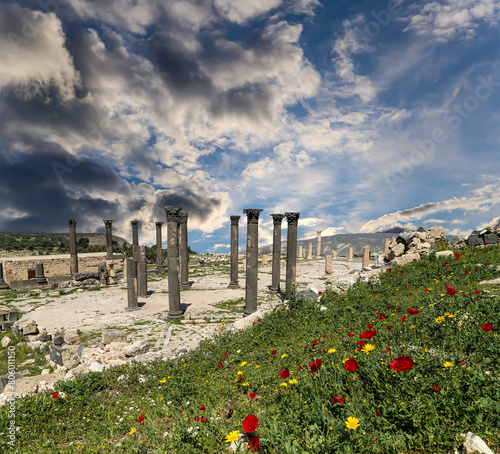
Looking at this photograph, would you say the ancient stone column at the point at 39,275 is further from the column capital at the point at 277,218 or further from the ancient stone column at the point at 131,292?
the column capital at the point at 277,218

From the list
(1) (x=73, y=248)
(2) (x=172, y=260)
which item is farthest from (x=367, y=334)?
(1) (x=73, y=248)

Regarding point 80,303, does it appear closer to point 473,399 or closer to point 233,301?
point 233,301

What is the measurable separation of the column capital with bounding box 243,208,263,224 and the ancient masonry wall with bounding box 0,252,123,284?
30208 millimetres

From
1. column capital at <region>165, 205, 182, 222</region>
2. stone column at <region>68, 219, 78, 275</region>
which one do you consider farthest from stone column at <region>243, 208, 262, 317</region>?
stone column at <region>68, 219, 78, 275</region>

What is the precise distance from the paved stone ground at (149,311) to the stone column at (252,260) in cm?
111

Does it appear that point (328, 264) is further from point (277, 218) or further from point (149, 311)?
point (149, 311)

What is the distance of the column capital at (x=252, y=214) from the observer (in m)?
15.4

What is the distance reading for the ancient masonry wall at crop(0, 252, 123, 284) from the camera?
96.2 feet

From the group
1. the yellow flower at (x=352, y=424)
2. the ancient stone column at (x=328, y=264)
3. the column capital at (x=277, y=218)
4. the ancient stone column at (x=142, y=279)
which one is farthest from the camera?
the ancient stone column at (x=328, y=264)

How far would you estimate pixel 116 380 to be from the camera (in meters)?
6.68

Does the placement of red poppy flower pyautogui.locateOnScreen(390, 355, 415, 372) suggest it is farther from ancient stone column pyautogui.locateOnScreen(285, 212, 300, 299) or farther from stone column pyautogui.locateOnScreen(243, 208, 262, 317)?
ancient stone column pyautogui.locateOnScreen(285, 212, 300, 299)

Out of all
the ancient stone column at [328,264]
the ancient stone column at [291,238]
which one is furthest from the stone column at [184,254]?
the ancient stone column at [328,264]

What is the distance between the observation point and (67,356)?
905 cm

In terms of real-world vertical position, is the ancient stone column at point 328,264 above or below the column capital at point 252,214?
below
